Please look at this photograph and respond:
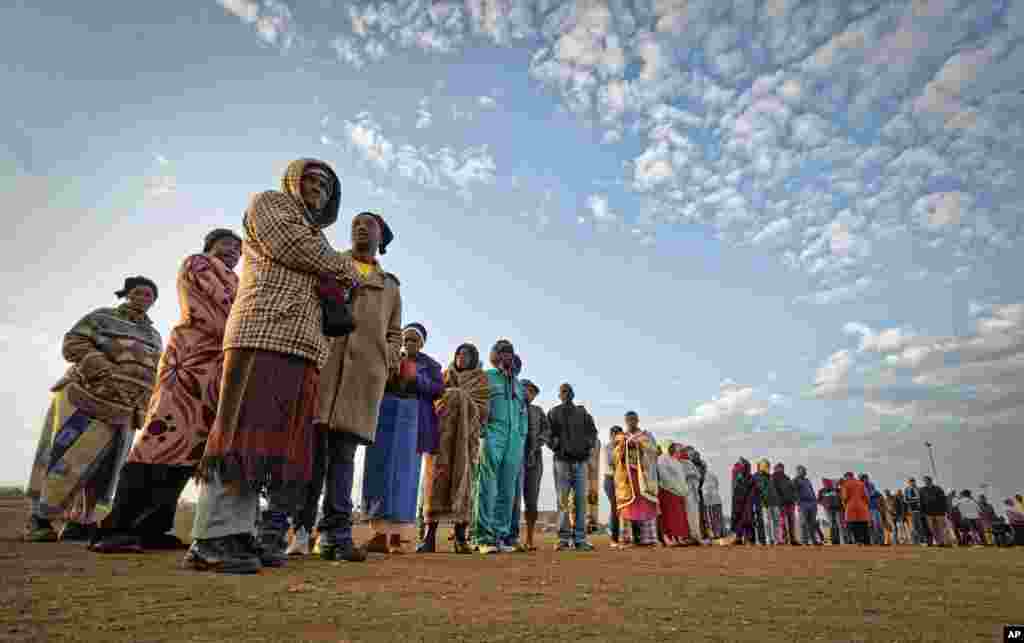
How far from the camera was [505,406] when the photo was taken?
21.4ft

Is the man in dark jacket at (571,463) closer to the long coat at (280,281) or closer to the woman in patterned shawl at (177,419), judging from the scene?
the woman in patterned shawl at (177,419)

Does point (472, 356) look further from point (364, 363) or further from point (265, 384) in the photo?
point (265, 384)

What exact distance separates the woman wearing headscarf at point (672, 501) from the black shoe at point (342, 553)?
8.10 meters

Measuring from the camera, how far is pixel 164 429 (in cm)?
356

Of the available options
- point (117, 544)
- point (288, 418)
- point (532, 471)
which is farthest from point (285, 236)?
point (532, 471)

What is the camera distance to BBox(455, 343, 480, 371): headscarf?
6.82m

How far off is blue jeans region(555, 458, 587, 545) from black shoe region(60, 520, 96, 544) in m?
5.41

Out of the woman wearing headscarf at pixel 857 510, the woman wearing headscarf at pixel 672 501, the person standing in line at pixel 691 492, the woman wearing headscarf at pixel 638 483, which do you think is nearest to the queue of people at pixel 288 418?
the woman wearing headscarf at pixel 638 483

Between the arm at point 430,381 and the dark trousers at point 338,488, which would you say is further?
the arm at point 430,381

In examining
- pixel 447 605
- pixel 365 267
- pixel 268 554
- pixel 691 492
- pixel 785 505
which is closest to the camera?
pixel 447 605

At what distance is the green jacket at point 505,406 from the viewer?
645 centimetres

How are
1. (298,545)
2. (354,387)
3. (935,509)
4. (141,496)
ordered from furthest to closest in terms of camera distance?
(935,509)
(298,545)
(354,387)
(141,496)

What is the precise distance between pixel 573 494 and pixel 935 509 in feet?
44.7

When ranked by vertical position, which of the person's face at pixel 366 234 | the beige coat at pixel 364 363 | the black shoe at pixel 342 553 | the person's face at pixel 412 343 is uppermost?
the person's face at pixel 366 234
